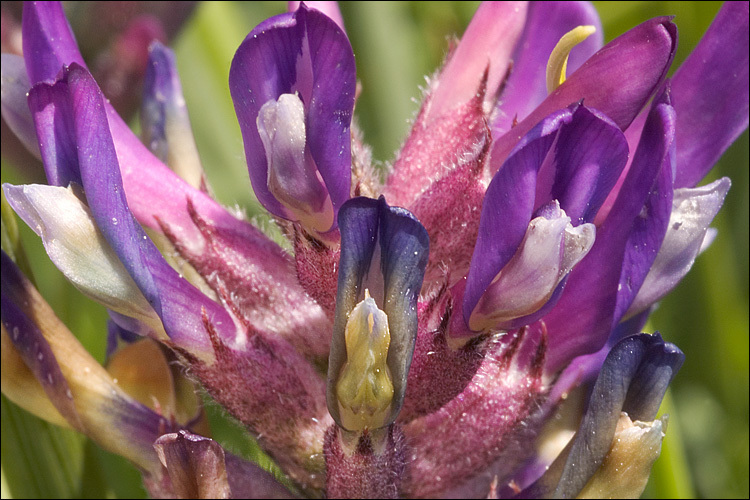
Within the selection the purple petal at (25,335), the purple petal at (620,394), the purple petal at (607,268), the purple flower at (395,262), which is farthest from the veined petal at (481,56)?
the purple petal at (25,335)

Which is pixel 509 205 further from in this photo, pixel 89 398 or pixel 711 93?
pixel 89 398

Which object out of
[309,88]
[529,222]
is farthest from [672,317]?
[309,88]

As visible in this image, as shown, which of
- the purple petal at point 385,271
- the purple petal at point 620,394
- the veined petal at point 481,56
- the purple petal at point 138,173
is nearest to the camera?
the purple petal at point 385,271

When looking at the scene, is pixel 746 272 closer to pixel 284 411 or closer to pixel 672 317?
pixel 672 317

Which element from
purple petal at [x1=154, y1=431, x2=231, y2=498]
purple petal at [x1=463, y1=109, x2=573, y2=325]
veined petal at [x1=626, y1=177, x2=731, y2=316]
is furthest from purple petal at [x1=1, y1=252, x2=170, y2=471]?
veined petal at [x1=626, y1=177, x2=731, y2=316]

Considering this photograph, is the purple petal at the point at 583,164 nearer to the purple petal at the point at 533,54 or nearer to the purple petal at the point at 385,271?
the purple petal at the point at 385,271
